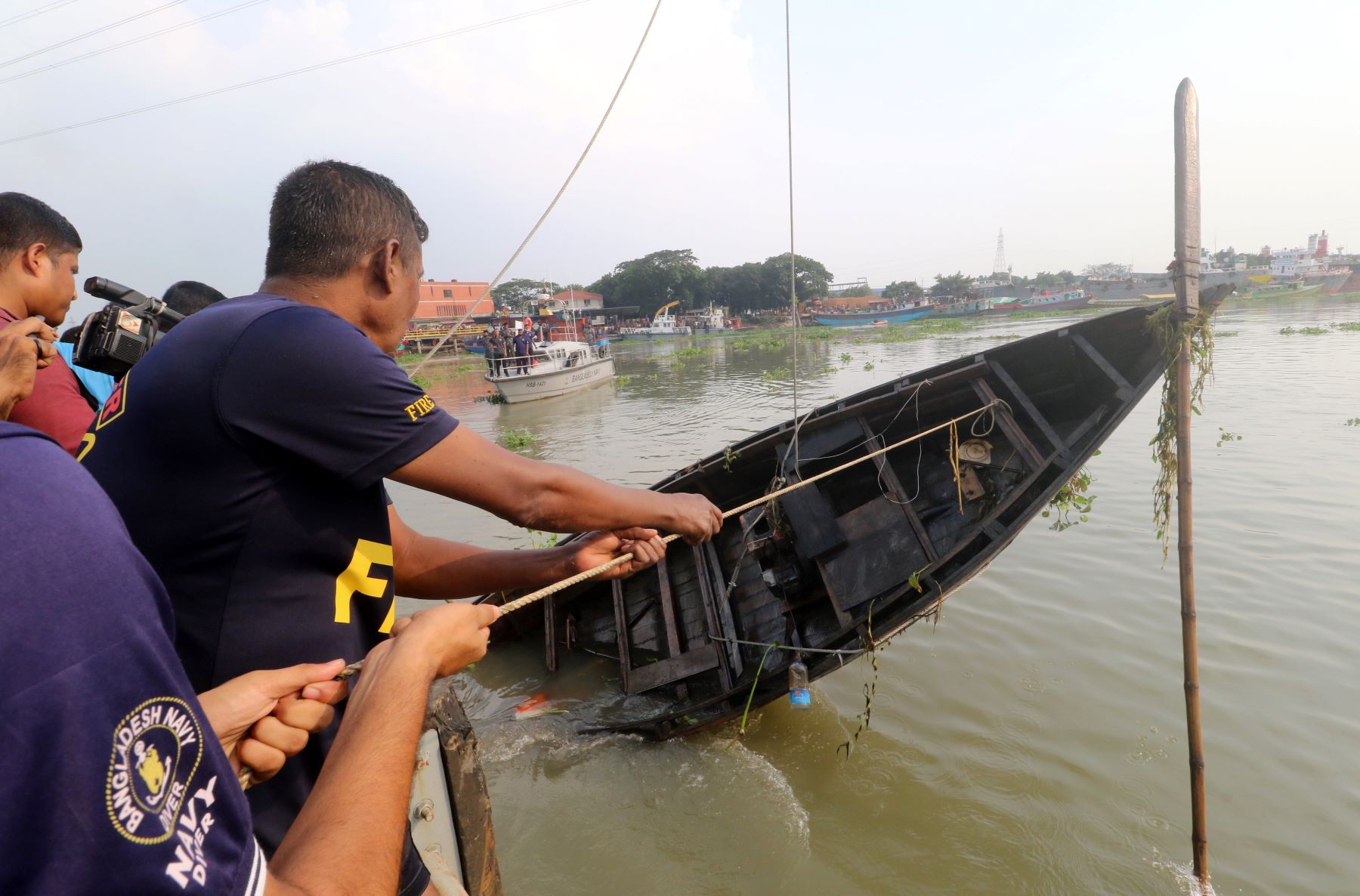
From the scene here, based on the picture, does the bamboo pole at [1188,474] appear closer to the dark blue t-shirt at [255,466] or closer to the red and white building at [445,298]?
the dark blue t-shirt at [255,466]

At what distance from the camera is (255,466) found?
131cm

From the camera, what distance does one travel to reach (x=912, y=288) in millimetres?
93875

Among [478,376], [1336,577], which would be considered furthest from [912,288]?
[1336,577]

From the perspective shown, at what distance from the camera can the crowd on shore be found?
61 centimetres

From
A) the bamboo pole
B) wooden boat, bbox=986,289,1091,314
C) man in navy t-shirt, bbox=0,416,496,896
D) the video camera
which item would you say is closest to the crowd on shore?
man in navy t-shirt, bbox=0,416,496,896

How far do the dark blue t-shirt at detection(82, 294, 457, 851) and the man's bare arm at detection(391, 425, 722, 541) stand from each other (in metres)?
0.09

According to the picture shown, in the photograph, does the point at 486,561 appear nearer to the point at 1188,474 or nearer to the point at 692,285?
the point at 1188,474

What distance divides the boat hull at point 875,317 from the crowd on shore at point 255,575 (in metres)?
66.9

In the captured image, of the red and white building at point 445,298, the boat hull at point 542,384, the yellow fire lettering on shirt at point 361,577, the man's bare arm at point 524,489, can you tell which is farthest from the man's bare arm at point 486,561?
the red and white building at point 445,298

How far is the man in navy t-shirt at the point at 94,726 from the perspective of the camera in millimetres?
574

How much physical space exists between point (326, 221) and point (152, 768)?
4.64 feet

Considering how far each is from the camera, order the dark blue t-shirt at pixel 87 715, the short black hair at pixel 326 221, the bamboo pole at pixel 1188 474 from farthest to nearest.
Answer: the bamboo pole at pixel 1188 474, the short black hair at pixel 326 221, the dark blue t-shirt at pixel 87 715

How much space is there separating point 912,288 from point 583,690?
321 feet

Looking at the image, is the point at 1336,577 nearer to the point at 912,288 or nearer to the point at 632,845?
the point at 632,845
